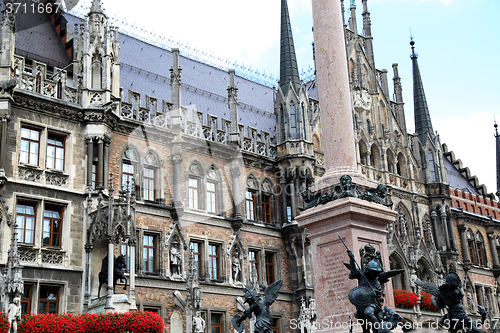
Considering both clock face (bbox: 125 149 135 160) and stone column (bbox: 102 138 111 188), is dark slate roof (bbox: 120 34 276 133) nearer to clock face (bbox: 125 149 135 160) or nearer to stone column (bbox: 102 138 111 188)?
clock face (bbox: 125 149 135 160)

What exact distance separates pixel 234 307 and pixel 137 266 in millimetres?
5052

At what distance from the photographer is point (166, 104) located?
27.9 meters

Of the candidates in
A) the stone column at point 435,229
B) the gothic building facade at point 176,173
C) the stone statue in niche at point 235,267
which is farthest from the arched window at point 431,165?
the stone statue in niche at point 235,267

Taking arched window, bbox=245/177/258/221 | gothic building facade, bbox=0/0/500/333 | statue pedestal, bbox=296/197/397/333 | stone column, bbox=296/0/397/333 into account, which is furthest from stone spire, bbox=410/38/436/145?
statue pedestal, bbox=296/197/397/333

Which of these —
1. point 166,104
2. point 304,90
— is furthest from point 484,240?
point 166,104

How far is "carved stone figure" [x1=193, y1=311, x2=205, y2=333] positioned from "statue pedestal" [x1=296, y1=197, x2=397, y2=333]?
42.9ft

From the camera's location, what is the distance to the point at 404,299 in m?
30.9

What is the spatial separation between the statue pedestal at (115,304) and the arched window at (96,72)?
8710 millimetres

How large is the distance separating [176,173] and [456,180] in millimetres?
27955

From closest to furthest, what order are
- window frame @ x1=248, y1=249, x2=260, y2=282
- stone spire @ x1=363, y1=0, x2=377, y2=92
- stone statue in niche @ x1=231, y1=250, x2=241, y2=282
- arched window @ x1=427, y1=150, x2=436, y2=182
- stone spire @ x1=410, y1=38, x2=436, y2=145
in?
stone statue in niche @ x1=231, y1=250, x2=241, y2=282
window frame @ x1=248, y1=249, x2=260, y2=282
stone spire @ x1=363, y1=0, x2=377, y2=92
arched window @ x1=427, y1=150, x2=436, y2=182
stone spire @ x1=410, y1=38, x2=436, y2=145

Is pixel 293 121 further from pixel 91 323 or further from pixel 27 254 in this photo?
pixel 91 323

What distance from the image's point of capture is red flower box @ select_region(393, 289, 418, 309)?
30750mm

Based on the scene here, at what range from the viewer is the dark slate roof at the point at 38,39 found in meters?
26.0

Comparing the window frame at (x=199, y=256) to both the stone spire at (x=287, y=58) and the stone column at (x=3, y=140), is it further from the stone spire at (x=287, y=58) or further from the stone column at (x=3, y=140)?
the stone spire at (x=287, y=58)
